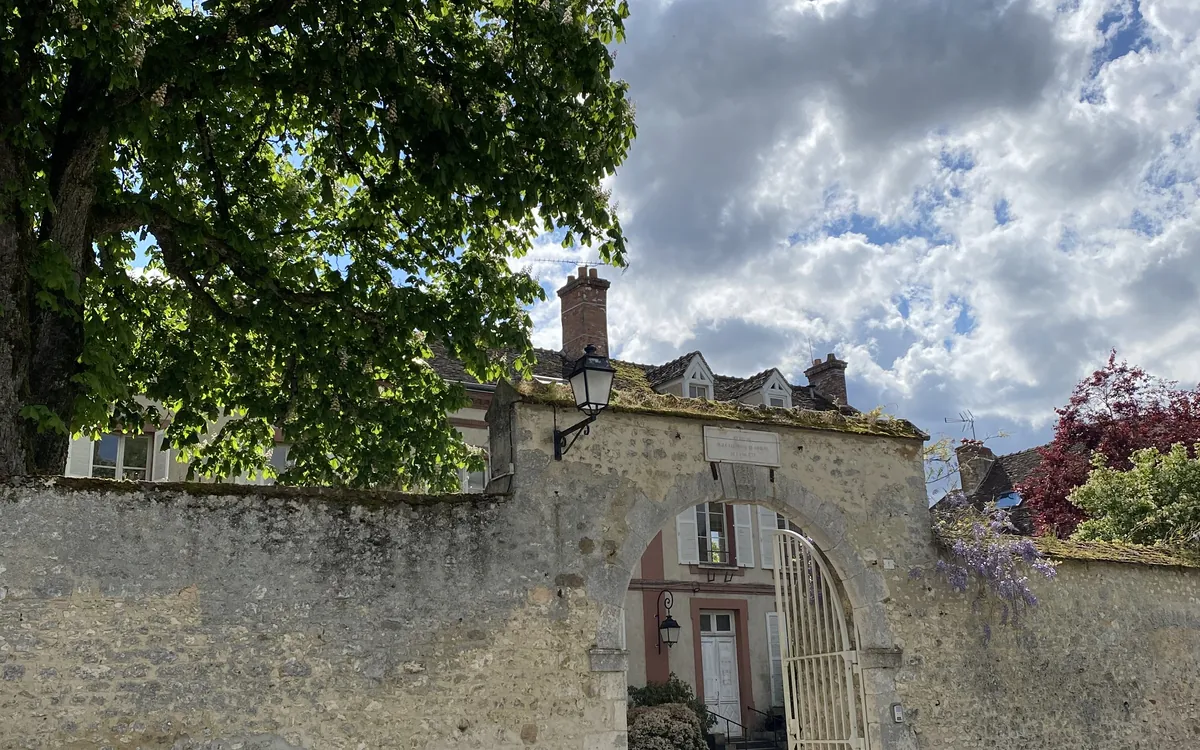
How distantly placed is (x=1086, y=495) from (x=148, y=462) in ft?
43.2

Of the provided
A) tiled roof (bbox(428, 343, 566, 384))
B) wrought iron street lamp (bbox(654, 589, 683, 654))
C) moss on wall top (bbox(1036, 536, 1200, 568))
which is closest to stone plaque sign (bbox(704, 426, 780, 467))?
moss on wall top (bbox(1036, 536, 1200, 568))

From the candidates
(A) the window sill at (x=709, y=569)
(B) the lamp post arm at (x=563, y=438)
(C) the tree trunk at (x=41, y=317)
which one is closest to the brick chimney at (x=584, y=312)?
(A) the window sill at (x=709, y=569)

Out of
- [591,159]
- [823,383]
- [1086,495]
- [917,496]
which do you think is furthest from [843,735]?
[823,383]

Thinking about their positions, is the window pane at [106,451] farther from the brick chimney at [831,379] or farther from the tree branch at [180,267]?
the brick chimney at [831,379]

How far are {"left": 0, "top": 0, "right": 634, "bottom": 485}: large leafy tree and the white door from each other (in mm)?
9958

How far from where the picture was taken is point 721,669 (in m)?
18.2

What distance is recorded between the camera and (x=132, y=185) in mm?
8109

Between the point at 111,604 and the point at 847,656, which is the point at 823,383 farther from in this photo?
the point at 111,604

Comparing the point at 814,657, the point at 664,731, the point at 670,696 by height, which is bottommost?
the point at 664,731

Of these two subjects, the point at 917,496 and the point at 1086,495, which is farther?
the point at 1086,495

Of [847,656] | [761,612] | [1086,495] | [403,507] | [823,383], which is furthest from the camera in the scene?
[823,383]

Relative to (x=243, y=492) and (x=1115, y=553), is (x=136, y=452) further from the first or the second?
(x=1115, y=553)

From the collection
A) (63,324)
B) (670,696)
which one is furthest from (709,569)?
(63,324)

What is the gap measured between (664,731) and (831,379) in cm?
1138
